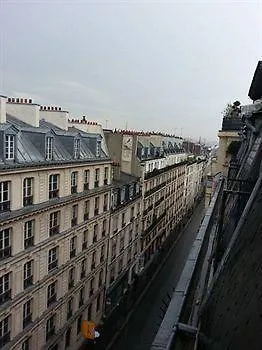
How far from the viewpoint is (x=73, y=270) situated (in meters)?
28.5

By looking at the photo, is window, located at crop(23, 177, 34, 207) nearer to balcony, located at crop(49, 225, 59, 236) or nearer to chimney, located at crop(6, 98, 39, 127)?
balcony, located at crop(49, 225, 59, 236)

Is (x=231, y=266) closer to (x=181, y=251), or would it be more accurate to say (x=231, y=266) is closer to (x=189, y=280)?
(x=189, y=280)

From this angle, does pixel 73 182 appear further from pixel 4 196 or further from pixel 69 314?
pixel 69 314

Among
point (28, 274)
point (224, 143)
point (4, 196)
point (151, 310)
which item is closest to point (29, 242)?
point (28, 274)

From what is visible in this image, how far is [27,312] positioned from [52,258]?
12.2 feet

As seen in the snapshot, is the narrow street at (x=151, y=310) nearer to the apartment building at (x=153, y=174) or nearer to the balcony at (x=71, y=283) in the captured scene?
the apartment building at (x=153, y=174)

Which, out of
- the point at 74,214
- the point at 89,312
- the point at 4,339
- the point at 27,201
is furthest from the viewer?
the point at 89,312

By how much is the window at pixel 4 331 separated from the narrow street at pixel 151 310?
880 cm

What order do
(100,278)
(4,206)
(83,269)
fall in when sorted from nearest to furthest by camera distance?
1. (4,206)
2. (83,269)
3. (100,278)

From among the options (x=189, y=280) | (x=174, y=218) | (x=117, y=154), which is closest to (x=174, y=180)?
(x=174, y=218)

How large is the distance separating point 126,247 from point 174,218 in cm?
2982

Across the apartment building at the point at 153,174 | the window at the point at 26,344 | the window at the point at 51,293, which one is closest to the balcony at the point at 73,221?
the window at the point at 51,293

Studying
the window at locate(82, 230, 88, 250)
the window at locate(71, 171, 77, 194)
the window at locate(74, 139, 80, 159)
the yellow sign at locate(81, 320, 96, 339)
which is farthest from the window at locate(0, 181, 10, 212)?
the yellow sign at locate(81, 320, 96, 339)

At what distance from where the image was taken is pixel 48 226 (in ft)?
78.6
